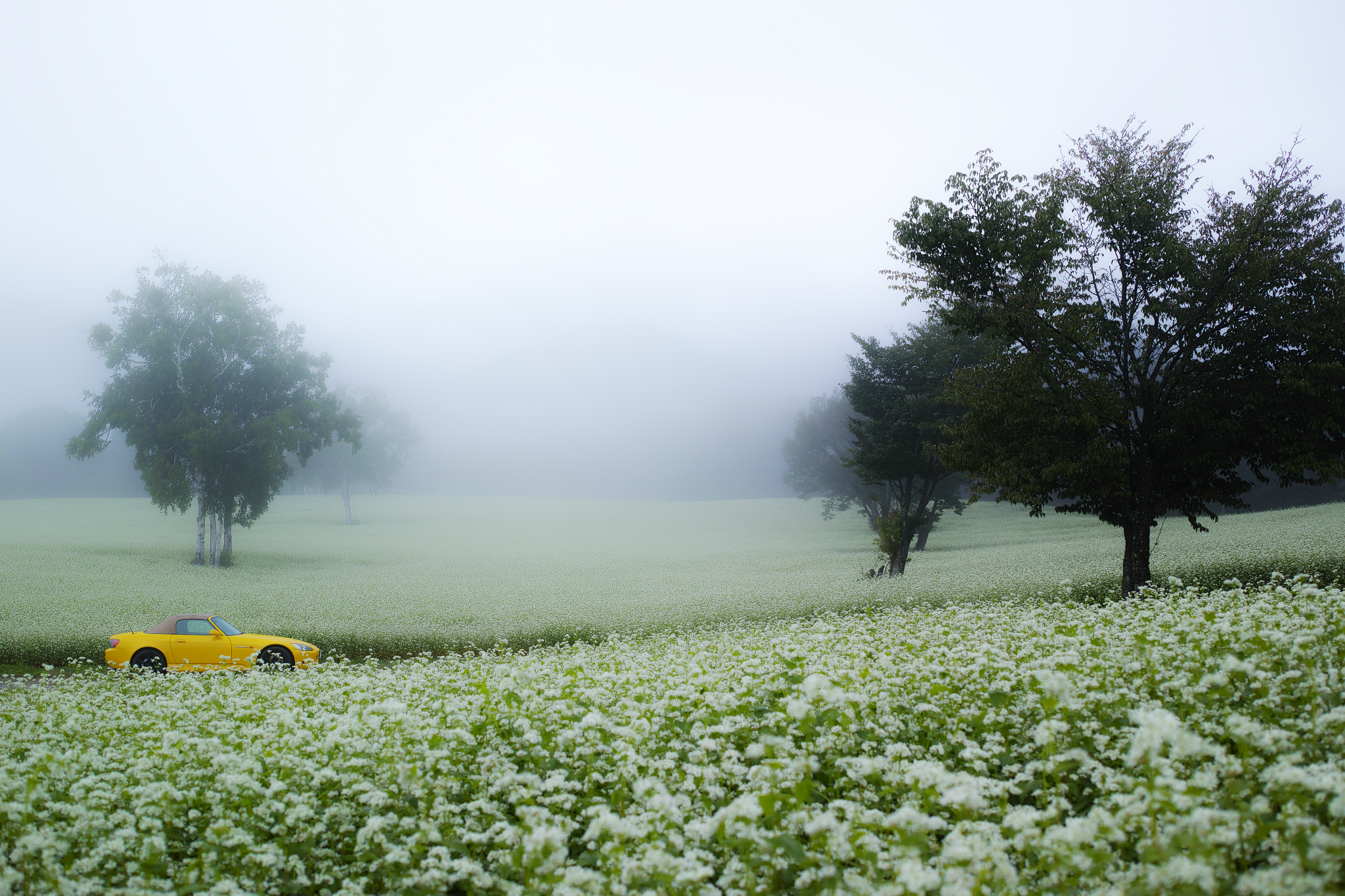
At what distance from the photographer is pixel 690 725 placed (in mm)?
5906

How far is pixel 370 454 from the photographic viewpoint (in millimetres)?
60875

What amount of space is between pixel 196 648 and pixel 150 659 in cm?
85

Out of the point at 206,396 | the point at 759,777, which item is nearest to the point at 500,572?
the point at 206,396

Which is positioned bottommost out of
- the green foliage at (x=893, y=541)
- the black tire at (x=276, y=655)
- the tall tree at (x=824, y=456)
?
the black tire at (x=276, y=655)


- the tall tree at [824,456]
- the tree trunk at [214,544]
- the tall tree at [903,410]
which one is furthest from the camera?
the tall tree at [824,456]

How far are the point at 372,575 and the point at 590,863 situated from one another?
28.3 metres

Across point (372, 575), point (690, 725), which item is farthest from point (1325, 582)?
point (372, 575)

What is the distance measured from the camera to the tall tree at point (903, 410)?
2622 cm

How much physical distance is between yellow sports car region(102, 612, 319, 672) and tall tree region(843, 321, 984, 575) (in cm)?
2030

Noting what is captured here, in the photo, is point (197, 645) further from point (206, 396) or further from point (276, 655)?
point (206, 396)

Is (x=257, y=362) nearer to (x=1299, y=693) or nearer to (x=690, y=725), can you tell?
(x=690, y=725)

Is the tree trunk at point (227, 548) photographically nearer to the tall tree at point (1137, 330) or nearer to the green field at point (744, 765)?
the green field at point (744, 765)

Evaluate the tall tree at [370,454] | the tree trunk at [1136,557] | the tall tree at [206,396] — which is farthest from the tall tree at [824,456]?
the tall tree at [206,396]

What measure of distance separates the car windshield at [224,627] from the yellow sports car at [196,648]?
0.02 metres
